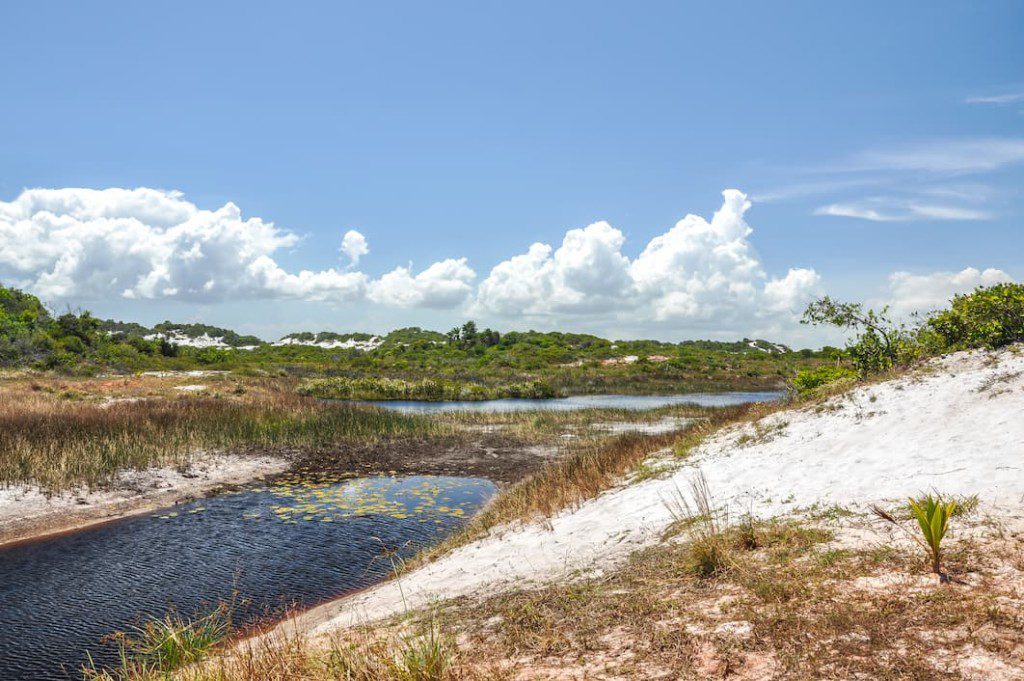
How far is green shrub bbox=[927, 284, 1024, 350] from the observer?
13781 mm

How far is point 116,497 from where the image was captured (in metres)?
17.0

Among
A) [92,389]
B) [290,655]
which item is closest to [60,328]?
[92,389]

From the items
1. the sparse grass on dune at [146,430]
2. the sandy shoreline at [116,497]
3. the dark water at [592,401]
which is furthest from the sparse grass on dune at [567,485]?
the dark water at [592,401]

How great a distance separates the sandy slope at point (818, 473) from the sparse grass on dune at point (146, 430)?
1219 centimetres

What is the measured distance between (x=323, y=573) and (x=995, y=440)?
1221 centimetres

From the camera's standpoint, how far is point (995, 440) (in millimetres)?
9734

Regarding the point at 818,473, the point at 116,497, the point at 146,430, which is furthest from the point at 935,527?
the point at 146,430

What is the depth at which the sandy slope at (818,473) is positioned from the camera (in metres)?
8.96

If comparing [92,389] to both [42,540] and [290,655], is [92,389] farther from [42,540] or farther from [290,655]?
[290,655]

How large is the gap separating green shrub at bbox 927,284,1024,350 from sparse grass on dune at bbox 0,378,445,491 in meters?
21.6

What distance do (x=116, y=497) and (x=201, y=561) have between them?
634cm

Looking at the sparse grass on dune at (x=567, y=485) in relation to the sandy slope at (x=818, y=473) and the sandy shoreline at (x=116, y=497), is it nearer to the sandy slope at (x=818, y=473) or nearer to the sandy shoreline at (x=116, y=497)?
the sandy slope at (x=818, y=473)

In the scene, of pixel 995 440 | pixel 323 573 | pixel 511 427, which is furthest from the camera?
pixel 511 427

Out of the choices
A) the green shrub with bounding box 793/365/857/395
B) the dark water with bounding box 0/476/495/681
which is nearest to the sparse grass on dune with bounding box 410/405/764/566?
the dark water with bounding box 0/476/495/681
